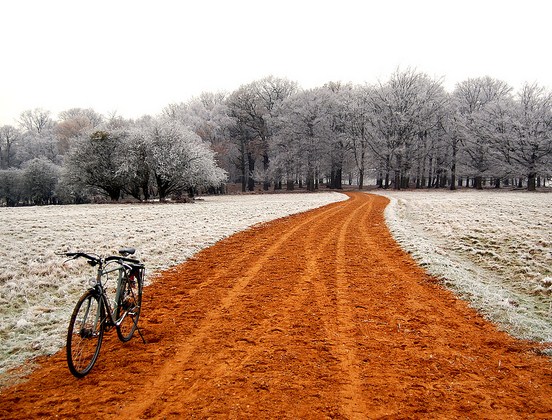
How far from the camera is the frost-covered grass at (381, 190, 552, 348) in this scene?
20.3ft

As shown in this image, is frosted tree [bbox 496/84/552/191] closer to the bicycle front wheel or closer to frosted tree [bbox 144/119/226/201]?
frosted tree [bbox 144/119/226/201]

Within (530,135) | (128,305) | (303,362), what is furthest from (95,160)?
(530,135)

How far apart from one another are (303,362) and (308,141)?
4665cm

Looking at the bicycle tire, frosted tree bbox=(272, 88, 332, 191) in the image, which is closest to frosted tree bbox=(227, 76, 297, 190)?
frosted tree bbox=(272, 88, 332, 191)

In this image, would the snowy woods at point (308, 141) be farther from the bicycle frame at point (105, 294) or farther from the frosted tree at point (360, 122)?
the bicycle frame at point (105, 294)

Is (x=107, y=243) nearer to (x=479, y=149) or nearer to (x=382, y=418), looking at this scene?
(x=382, y=418)

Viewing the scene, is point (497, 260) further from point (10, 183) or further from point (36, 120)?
point (36, 120)

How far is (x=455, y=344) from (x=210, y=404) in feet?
12.2

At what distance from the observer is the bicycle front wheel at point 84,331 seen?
4.07 metres

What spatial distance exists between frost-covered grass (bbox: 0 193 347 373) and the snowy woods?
62.2 ft

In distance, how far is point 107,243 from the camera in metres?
12.1

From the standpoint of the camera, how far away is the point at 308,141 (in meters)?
49.2

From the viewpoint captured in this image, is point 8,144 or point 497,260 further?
point 8,144

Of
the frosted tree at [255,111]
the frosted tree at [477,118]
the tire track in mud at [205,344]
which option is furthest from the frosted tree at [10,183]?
the frosted tree at [477,118]
